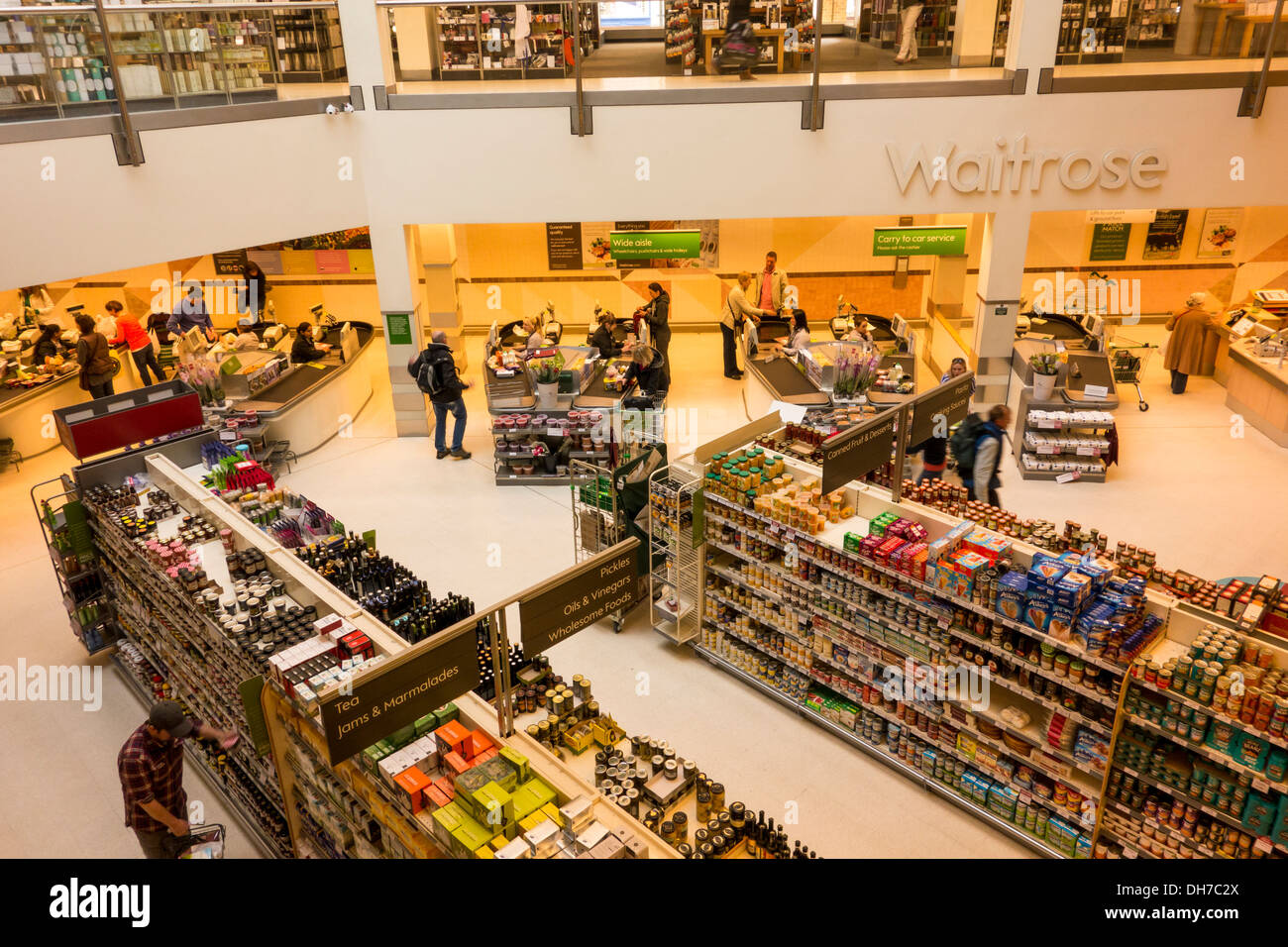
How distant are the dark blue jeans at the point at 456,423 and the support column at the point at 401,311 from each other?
27.1 inches

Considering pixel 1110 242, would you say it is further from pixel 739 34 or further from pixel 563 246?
pixel 563 246

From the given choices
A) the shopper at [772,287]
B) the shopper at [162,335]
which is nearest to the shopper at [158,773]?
the shopper at [162,335]

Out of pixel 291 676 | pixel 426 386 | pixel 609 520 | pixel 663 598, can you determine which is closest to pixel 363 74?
pixel 426 386

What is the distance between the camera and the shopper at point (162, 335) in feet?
47.2

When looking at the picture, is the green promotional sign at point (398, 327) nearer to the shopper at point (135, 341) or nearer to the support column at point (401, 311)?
the support column at point (401, 311)

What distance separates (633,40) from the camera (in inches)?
561

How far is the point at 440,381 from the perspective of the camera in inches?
465

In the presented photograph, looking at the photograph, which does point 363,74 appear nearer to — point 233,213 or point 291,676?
point 233,213

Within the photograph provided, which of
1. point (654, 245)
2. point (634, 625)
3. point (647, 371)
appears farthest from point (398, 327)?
point (634, 625)

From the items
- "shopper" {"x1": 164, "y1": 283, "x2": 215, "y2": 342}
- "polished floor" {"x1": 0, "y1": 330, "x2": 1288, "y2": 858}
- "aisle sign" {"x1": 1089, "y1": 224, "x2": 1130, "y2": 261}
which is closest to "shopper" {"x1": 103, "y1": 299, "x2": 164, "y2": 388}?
"shopper" {"x1": 164, "y1": 283, "x2": 215, "y2": 342}

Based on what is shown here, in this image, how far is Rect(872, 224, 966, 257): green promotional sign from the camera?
13.0m

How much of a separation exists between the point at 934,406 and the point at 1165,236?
11738 millimetres

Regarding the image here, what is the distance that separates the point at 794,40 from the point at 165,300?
38.6 feet

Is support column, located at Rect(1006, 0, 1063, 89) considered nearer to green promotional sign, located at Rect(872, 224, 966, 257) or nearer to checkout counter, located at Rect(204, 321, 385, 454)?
green promotional sign, located at Rect(872, 224, 966, 257)
